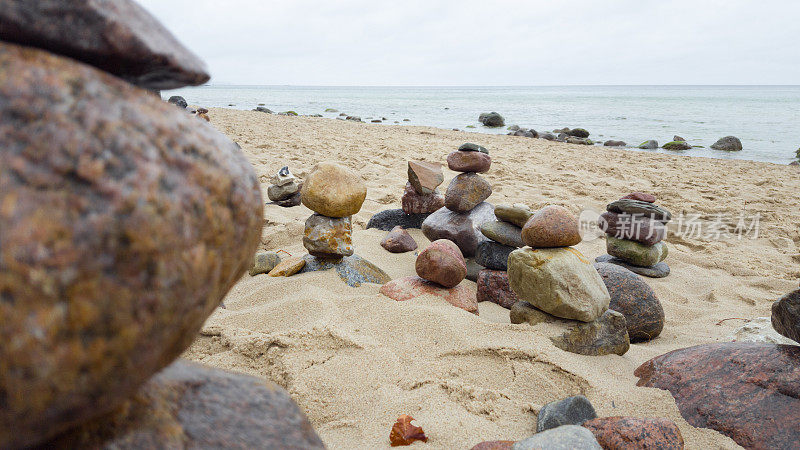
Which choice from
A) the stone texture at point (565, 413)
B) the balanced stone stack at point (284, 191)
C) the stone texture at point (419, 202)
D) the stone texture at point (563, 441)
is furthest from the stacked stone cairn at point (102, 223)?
the balanced stone stack at point (284, 191)

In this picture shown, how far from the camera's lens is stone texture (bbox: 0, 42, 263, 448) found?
0.69m

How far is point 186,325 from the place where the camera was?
930 millimetres

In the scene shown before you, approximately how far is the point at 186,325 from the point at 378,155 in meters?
8.52

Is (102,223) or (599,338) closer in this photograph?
(102,223)

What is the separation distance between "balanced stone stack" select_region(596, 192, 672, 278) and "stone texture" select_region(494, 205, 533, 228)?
4.03 ft

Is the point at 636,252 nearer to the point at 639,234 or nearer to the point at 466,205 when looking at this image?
the point at 639,234

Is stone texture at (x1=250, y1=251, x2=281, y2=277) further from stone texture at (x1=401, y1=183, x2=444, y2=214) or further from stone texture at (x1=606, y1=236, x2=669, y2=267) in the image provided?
stone texture at (x1=606, y1=236, x2=669, y2=267)

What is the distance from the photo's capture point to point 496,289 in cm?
343

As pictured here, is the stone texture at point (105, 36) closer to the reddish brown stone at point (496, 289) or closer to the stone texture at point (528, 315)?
the stone texture at point (528, 315)

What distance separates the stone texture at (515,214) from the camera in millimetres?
3627

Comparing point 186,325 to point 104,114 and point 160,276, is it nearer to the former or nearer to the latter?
point 160,276

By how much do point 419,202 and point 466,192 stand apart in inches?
28.5

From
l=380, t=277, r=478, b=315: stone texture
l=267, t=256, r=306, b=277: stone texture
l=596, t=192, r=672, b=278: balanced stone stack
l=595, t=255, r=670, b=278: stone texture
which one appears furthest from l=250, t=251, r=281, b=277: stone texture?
l=595, t=255, r=670, b=278: stone texture

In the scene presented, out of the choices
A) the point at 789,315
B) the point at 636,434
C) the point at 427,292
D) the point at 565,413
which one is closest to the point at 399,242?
the point at 427,292
